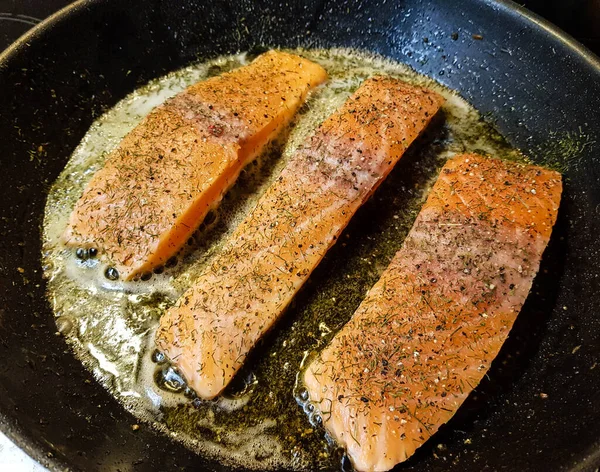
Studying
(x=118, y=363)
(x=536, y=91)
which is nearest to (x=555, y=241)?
(x=536, y=91)

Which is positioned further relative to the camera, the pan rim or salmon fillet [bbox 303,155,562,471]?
the pan rim

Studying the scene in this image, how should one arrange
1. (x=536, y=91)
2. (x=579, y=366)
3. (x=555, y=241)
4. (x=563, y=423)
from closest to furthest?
(x=563, y=423) → (x=579, y=366) → (x=555, y=241) → (x=536, y=91)

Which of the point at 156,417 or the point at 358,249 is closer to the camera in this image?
the point at 156,417

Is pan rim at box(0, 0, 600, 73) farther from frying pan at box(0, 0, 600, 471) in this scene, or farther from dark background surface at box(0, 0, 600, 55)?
dark background surface at box(0, 0, 600, 55)

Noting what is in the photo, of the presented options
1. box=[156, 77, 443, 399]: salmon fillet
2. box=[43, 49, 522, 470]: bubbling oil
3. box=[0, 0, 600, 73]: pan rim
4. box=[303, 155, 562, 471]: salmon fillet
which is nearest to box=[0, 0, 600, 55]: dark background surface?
box=[0, 0, 600, 73]: pan rim

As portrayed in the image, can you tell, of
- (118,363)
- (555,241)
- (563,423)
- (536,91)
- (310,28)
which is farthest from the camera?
(310,28)

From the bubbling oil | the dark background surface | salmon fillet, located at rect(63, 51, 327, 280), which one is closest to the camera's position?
the bubbling oil

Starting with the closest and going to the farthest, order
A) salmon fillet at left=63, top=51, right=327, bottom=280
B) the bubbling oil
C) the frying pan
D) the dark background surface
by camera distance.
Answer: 1. the frying pan
2. the bubbling oil
3. salmon fillet at left=63, top=51, right=327, bottom=280
4. the dark background surface

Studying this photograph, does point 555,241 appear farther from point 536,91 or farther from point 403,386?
point 403,386

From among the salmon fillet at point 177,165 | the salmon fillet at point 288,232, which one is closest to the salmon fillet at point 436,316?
the salmon fillet at point 288,232
